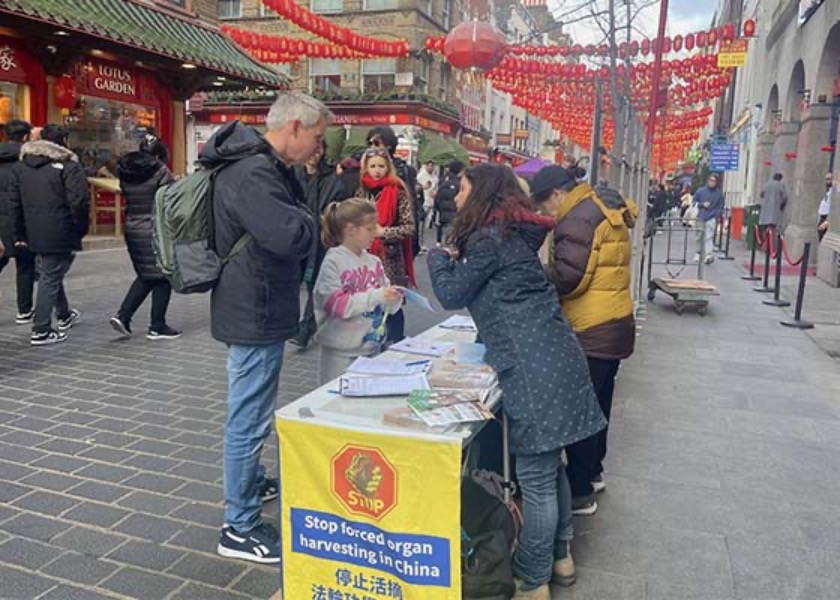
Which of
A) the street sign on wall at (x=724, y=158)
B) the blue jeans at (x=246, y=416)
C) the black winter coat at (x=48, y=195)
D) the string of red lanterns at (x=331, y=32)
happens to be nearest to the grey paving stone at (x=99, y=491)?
the blue jeans at (x=246, y=416)

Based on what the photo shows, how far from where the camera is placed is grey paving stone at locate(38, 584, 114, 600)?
2.93 metres

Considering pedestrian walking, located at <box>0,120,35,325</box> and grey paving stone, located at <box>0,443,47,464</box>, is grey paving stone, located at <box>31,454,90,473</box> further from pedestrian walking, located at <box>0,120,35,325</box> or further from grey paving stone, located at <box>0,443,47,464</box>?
pedestrian walking, located at <box>0,120,35,325</box>

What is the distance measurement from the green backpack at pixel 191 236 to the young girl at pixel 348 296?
0.93 m

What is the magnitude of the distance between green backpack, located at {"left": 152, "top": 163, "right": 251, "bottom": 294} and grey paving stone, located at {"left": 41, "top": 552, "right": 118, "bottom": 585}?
123 cm

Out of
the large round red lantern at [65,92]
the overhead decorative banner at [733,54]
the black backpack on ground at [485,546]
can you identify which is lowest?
the black backpack on ground at [485,546]

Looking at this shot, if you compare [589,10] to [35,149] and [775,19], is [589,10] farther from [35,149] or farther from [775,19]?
[775,19]

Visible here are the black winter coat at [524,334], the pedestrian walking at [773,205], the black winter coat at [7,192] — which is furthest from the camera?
the pedestrian walking at [773,205]

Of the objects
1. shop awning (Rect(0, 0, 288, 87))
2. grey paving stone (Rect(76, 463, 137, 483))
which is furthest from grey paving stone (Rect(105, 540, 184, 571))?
shop awning (Rect(0, 0, 288, 87))

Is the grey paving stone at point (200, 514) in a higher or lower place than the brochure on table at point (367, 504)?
lower

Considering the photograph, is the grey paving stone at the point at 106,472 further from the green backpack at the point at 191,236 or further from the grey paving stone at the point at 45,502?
the green backpack at the point at 191,236

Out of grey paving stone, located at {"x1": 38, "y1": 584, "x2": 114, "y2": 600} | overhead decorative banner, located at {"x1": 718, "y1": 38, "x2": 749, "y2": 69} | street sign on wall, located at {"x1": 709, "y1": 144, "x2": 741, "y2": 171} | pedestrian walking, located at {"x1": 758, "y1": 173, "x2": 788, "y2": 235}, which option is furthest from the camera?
street sign on wall, located at {"x1": 709, "y1": 144, "x2": 741, "y2": 171}

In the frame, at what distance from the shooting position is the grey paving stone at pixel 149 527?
344 cm

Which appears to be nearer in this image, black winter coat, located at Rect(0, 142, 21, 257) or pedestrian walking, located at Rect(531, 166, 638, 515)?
pedestrian walking, located at Rect(531, 166, 638, 515)

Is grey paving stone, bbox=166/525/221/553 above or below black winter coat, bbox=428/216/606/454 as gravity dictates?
below
